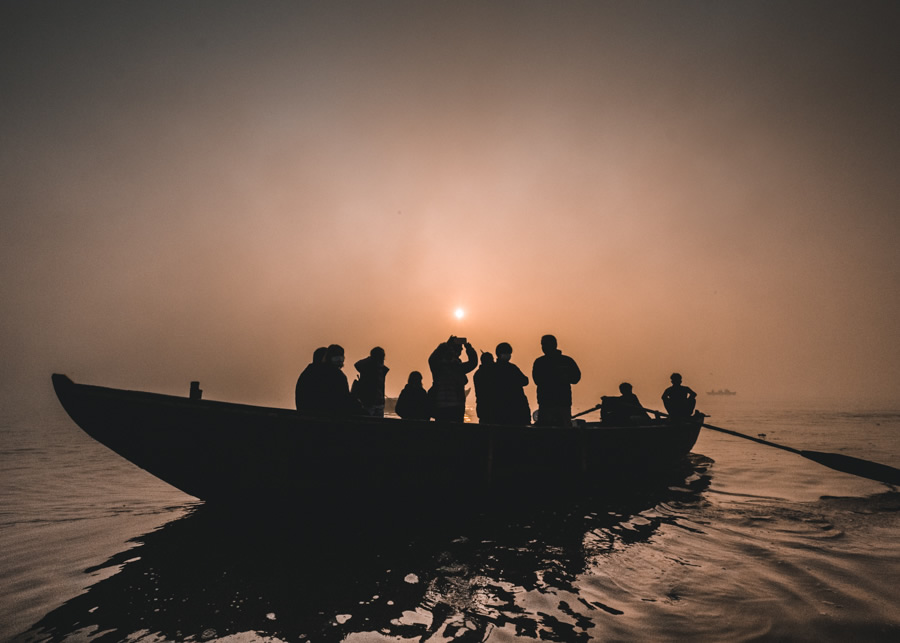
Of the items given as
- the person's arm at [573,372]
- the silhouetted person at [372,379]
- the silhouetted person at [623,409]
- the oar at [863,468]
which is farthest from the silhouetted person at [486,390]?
the oar at [863,468]

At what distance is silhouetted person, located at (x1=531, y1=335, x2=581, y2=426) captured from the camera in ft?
26.9

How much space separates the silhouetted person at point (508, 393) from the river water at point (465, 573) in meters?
1.60

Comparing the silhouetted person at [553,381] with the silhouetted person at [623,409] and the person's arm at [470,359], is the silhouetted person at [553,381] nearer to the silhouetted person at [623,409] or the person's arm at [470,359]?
the person's arm at [470,359]

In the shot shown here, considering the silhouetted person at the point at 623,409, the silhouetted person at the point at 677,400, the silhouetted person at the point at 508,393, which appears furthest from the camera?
the silhouetted person at the point at 677,400

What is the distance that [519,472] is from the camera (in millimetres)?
7000

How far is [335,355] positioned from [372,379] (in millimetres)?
1924

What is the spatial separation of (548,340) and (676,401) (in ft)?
26.1

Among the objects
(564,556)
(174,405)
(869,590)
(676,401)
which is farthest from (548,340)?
(676,401)

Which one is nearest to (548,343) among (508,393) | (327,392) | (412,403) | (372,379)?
(508,393)

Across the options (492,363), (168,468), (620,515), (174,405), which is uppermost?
(492,363)

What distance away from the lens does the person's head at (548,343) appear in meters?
8.06

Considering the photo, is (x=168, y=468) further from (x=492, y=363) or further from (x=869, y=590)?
(x=869, y=590)

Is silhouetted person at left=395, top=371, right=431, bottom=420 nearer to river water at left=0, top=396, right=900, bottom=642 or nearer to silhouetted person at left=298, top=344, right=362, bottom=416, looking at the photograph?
silhouetted person at left=298, top=344, right=362, bottom=416

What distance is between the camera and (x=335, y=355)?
6691 mm
